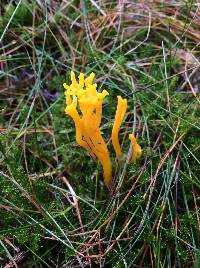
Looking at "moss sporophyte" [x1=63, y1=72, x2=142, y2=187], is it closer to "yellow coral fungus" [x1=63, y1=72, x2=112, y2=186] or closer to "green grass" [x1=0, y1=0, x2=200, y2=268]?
"yellow coral fungus" [x1=63, y1=72, x2=112, y2=186]

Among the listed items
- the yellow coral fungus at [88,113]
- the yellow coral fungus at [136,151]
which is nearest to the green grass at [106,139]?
the yellow coral fungus at [136,151]

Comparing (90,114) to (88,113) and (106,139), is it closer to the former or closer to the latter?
(88,113)

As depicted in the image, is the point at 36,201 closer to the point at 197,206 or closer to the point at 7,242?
the point at 7,242

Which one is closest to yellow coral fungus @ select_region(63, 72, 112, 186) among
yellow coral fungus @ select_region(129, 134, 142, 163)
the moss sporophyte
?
the moss sporophyte

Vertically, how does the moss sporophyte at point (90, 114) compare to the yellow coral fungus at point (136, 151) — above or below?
above

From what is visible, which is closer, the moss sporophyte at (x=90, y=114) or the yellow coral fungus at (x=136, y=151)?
the moss sporophyte at (x=90, y=114)

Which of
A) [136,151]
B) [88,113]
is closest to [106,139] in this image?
[136,151]

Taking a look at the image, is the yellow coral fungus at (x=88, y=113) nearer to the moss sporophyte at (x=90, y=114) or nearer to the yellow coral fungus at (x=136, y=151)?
the moss sporophyte at (x=90, y=114)
